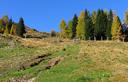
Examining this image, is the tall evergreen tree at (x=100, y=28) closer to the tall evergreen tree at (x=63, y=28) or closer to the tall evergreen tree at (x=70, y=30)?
the tall evergreen tree at (x=70, y=30)

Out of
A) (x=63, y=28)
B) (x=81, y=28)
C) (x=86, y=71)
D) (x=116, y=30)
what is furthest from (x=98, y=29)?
(x=86, y=71)

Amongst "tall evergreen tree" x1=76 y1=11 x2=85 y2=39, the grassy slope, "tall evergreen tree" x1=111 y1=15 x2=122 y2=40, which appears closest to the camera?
the grassy slope

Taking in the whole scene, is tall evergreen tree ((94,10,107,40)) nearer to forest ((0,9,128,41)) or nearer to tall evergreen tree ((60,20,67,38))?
forest ((0,9,128,41))

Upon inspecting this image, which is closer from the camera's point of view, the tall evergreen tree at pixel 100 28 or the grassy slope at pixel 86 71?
the grassy slope at pixel 86 71

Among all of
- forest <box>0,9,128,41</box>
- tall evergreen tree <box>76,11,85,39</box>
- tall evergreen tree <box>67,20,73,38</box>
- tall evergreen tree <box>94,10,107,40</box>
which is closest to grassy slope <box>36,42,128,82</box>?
forest <box>0,9,128,41</box>

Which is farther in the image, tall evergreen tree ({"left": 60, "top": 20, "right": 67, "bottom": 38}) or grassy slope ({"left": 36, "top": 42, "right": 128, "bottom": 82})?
tall evergreen tree ({"left": 60, "top": 20, "right": 67, "bottom": 38})

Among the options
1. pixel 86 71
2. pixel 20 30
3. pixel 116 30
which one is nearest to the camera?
pixel 86 71

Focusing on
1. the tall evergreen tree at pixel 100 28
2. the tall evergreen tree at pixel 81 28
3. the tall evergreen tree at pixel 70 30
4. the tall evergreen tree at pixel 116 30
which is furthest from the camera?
the tall evergreen tree at pixel 70 30

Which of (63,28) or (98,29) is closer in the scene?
(98,29)

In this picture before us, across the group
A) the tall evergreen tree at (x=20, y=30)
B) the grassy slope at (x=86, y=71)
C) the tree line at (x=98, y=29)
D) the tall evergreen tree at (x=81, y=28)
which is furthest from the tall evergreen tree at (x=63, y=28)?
the grassy slope at (x=86, y=71)

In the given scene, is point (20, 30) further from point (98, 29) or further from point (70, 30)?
point (98, 29)

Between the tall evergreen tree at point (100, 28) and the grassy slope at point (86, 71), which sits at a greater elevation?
the tall evergreen tree at point (100, 28)

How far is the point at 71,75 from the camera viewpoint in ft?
129

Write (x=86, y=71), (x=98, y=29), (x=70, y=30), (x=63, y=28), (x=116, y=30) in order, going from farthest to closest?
(x=63, y=28) < (x=70, y=30) < (x=98, y=29) < (x=116, y=30) < (x=86, y=71)
